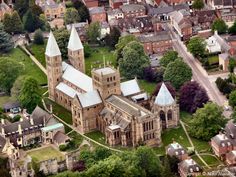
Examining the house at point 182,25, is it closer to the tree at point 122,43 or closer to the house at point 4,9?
the tree at point 122,43

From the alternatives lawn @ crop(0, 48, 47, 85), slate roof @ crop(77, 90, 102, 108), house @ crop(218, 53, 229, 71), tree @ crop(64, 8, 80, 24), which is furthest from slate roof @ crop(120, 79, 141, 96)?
tree @ crop(64, 8, 80, 24)

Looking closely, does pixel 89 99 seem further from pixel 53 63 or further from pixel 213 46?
pixel 213 46

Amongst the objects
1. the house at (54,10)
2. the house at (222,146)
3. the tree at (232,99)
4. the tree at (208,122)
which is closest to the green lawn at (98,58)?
the house at (54,10)

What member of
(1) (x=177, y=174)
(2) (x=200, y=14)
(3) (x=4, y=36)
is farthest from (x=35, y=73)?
(1) (x=177, y=174)

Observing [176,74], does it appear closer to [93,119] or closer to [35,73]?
[93,119]

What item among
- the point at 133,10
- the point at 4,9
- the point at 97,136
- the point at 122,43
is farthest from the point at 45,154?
the point at 4,9

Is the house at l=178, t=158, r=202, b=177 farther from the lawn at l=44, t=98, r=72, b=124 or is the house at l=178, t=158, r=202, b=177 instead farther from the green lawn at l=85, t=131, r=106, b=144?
the lawn at l=44, t=98, r=72, b=124
